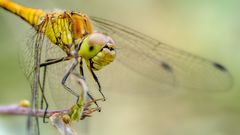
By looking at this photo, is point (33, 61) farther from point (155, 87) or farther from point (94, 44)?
point (155, 87)

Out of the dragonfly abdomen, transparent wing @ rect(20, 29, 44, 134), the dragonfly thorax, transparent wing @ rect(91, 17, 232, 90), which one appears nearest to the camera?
transparent wing @ rect(20, 29, 44, 134)

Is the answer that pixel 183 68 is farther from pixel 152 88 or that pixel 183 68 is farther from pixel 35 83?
pixel 35 83

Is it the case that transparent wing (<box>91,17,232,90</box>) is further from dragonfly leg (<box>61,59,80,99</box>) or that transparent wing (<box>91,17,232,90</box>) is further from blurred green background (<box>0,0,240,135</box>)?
dragonfly leg (<box>61,59,80,99</box>)

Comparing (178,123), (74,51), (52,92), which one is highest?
(74,51)

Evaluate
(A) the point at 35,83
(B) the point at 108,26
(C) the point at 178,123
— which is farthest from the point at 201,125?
(A) the point at 35,83

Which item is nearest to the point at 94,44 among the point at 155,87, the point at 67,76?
the point at 67,76

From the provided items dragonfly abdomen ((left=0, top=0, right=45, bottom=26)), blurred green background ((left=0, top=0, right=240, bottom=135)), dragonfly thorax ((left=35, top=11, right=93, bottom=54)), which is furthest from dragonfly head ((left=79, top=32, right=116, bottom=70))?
blurred green background ((left=0, top=0, right=240, bottom=135))
